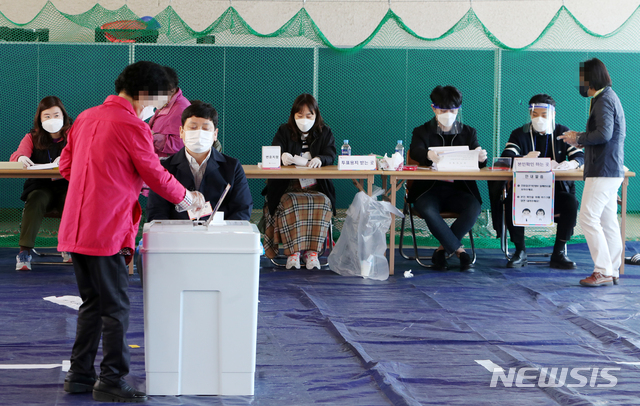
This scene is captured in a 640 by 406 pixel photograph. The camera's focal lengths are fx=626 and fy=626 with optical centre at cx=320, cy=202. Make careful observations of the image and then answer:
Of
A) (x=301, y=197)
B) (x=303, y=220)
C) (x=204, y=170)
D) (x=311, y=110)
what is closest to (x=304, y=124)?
(x=311, y=110)

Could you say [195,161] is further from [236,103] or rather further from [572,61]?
[572,61]

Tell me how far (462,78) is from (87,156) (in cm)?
443

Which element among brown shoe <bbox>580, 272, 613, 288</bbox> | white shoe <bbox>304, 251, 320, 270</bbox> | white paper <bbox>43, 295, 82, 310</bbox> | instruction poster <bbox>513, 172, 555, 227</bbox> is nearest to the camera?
white paper <bbox>43, 295, 82, 310</bbox>

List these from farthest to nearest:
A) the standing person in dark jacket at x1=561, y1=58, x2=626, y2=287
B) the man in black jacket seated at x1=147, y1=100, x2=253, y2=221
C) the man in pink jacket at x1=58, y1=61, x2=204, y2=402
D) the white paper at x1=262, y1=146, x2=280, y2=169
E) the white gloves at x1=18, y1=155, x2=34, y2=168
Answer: the white paper at x1=262, y1=146, x2=280, y2=169 → the white gloves at x1=18, y1=155, x2=34, y2=168 → the standing person in dark jacket at x1=561, y1=58, x2=626, y2=287 → the man in black jacket seated at x1=147, y1=100, x2=253, y2=221 → the man in pink jacket at x1=58, y1=61, x2=204, y2=402

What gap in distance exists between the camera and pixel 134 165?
2.02 metres

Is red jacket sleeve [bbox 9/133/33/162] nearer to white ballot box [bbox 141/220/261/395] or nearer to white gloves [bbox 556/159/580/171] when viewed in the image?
white ballot box [bbox 141/220/261/395]

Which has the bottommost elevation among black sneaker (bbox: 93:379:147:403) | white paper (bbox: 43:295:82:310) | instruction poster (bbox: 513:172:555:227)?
black sneaker (bbox: 93:379:147:403)

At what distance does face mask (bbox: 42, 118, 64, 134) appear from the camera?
4.28 meters

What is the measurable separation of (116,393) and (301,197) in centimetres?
244

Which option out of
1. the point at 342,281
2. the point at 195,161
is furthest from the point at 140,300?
the point at 342,281

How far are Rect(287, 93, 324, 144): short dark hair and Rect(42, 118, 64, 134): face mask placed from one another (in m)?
1.58

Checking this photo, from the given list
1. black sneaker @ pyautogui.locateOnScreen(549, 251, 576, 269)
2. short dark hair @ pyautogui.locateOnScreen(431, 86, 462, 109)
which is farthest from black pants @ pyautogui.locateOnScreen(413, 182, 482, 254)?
black sneaker @ pyautogui.locateOnScreen(549, 251, 576, 269)

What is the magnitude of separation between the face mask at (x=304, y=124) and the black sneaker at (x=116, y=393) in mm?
2633

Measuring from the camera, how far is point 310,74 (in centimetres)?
570
